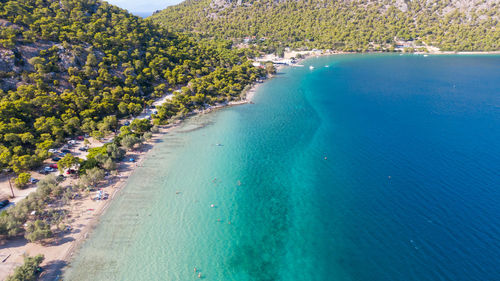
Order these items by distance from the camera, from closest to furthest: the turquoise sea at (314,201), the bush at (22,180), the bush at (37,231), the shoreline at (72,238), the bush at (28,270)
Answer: the bush at (28,270) → the shoreline at (72,238) → the turquoise sea at (314,201) → the bush at (37,231) → the bush at (22,180)

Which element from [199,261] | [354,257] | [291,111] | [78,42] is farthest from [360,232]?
[78,42]

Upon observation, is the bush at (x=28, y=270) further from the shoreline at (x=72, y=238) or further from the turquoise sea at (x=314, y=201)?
the turquoise sea at (x=314, y=201)

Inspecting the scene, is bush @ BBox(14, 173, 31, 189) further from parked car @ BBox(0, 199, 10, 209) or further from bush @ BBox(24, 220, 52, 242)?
bush @ BBox(24, 220, 52, 242)

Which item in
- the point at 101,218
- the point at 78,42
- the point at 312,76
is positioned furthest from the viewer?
the point at 312,76

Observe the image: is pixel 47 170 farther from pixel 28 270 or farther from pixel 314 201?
pixel 314 201

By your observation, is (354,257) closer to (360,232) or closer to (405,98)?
(360,232)

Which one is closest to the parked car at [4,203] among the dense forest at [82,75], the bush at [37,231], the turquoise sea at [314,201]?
the dense forest at [82,75]
